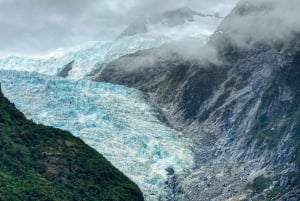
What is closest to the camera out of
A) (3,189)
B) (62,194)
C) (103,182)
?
(3,189)

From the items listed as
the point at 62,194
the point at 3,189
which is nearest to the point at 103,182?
the point at 62,194

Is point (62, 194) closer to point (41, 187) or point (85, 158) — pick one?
point (41, 187)

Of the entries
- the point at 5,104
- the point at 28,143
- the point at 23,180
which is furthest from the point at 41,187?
the point at 5,104

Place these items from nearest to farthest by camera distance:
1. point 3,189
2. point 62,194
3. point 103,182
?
point 3,189 → point 62,194 → point 103,182

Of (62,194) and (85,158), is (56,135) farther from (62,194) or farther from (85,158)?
(62,194)

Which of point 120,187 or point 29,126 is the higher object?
point 29,126

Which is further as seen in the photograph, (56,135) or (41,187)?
(56,135)
